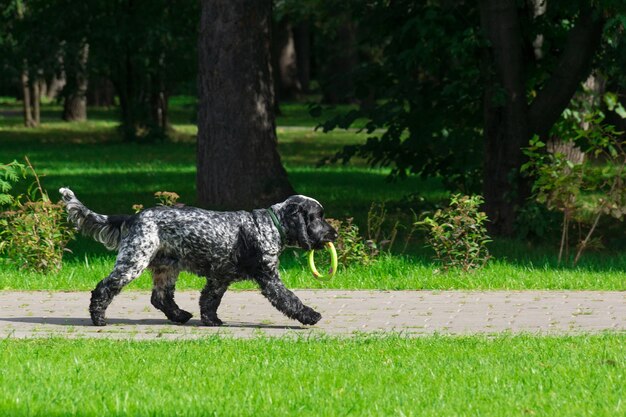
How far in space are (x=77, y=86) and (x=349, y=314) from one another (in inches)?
1198

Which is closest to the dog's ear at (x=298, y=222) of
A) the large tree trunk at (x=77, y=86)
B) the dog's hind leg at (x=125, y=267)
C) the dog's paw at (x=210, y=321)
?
the dog's paw at (x=210, y=321)

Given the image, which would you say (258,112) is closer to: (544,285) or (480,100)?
(480,100)

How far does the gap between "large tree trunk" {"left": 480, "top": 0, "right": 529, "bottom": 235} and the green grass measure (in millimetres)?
7243

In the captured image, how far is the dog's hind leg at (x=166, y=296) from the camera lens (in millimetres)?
10383

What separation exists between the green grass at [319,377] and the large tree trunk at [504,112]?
7243 millimetres

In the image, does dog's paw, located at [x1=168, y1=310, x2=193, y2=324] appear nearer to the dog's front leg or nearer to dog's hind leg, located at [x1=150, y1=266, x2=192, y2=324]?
dog's hind leg, located at [x1=150, y1=266, x2=192, y2=324]

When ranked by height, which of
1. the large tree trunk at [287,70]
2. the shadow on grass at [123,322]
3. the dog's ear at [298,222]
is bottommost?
the large tree trunk at [287,70]

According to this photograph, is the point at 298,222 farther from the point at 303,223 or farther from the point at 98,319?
the point at 98,319

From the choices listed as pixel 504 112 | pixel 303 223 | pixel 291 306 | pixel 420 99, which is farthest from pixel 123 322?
pixel 420 99

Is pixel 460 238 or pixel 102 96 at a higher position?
pixel 460 238

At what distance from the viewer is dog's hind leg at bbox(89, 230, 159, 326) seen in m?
9.99

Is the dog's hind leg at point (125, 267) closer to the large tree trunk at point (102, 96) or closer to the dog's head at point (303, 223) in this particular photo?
the dog's head at point (303, 223)

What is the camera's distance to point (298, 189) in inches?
963

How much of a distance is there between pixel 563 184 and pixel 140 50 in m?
22.3
